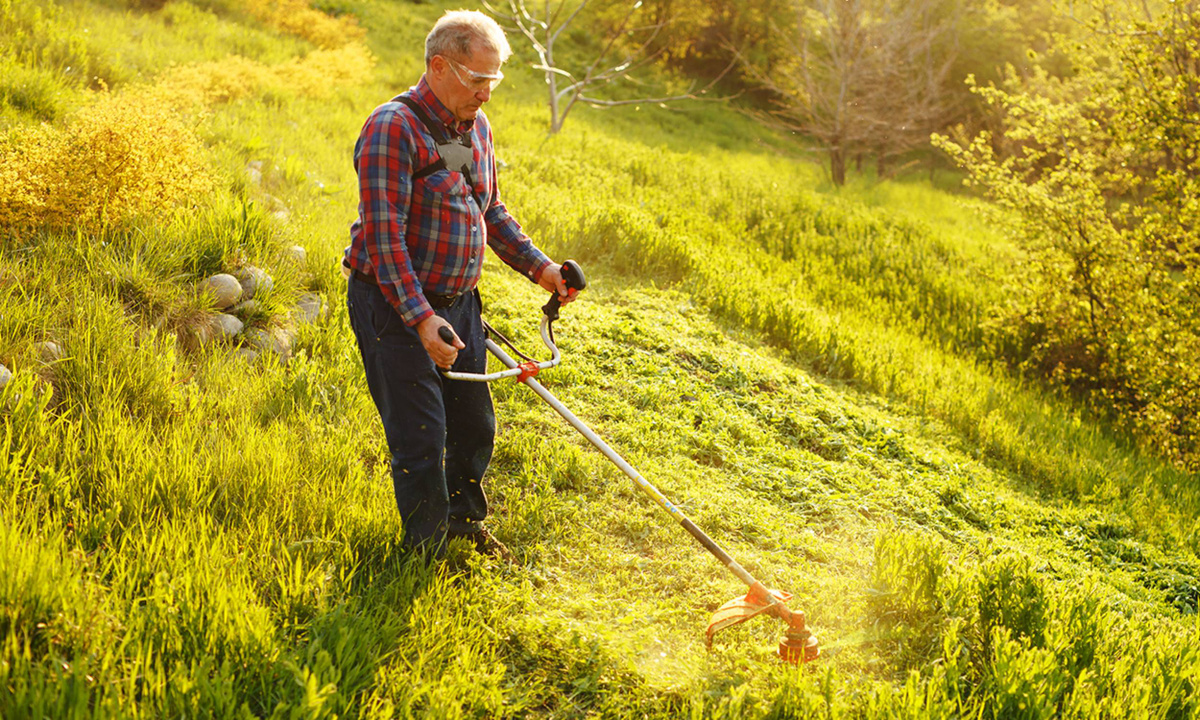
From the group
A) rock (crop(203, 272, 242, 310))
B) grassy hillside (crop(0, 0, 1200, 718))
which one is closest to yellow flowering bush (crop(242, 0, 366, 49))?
grassy hillside (crop(0, 0, 1200, 718))

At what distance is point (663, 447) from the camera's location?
15.4ft

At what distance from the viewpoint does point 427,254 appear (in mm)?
2928

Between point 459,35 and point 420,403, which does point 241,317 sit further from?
point 459,35

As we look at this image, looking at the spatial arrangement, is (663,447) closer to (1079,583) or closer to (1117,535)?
(1079,583)

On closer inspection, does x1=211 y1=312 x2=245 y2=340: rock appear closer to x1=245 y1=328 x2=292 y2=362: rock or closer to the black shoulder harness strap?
x1=245 y1=328 x2=292 y2=362: rock

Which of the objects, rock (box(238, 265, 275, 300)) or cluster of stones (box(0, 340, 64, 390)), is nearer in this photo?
cluster of stones (box(0, 340, 64, 390))

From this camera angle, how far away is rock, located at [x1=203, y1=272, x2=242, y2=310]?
4480 millimetres

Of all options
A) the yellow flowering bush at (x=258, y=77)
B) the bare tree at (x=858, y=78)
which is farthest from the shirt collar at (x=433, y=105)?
the bare tree at (x=858, y=78)

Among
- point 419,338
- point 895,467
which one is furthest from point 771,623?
point 895,467

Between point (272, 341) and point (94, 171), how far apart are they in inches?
56.9

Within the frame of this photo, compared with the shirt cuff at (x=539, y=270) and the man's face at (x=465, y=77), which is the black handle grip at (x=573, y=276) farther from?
the man's face at (x=465, y=77)

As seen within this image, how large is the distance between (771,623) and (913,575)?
72cm

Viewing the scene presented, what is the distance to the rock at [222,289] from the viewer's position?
4.48 m

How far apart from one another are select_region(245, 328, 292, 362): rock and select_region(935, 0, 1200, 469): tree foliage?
21.0 ft
